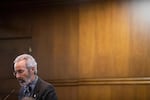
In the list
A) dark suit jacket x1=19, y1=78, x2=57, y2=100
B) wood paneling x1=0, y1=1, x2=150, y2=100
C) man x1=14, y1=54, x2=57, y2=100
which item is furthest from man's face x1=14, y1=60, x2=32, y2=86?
wood paneling x1=0, y1=1, x2=150, y2=100

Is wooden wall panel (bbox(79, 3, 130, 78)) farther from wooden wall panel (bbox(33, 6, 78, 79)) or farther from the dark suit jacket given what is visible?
the dark suit jacket

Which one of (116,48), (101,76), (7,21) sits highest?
(7,21)

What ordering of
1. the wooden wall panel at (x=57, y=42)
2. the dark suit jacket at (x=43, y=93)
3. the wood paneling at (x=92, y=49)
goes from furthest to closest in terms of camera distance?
the wooden wall panel at (x=57, y=42), the wood paneling at (x=92, y=49), the dark suit jacket at (x=43, y=93)

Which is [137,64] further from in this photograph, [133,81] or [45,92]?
[45,92]

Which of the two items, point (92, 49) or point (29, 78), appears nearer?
point (29, 78)

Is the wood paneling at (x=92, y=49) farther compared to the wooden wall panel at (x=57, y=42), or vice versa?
the wooden wall panel at (x=57, y=42)

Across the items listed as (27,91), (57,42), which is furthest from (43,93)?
(57,42)

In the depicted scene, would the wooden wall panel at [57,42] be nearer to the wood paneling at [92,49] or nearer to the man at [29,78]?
the wood paneling at [92,49]

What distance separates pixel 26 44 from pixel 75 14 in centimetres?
100

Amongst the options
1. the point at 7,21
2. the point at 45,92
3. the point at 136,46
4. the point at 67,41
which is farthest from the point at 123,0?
the point at 45,92

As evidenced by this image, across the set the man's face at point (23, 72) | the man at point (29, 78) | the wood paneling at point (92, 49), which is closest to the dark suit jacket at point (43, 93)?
the man at point (29, 78)

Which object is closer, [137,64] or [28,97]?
[28,97]

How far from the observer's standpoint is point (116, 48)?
5543 mm

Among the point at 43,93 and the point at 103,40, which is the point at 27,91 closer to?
the point at 43,93
